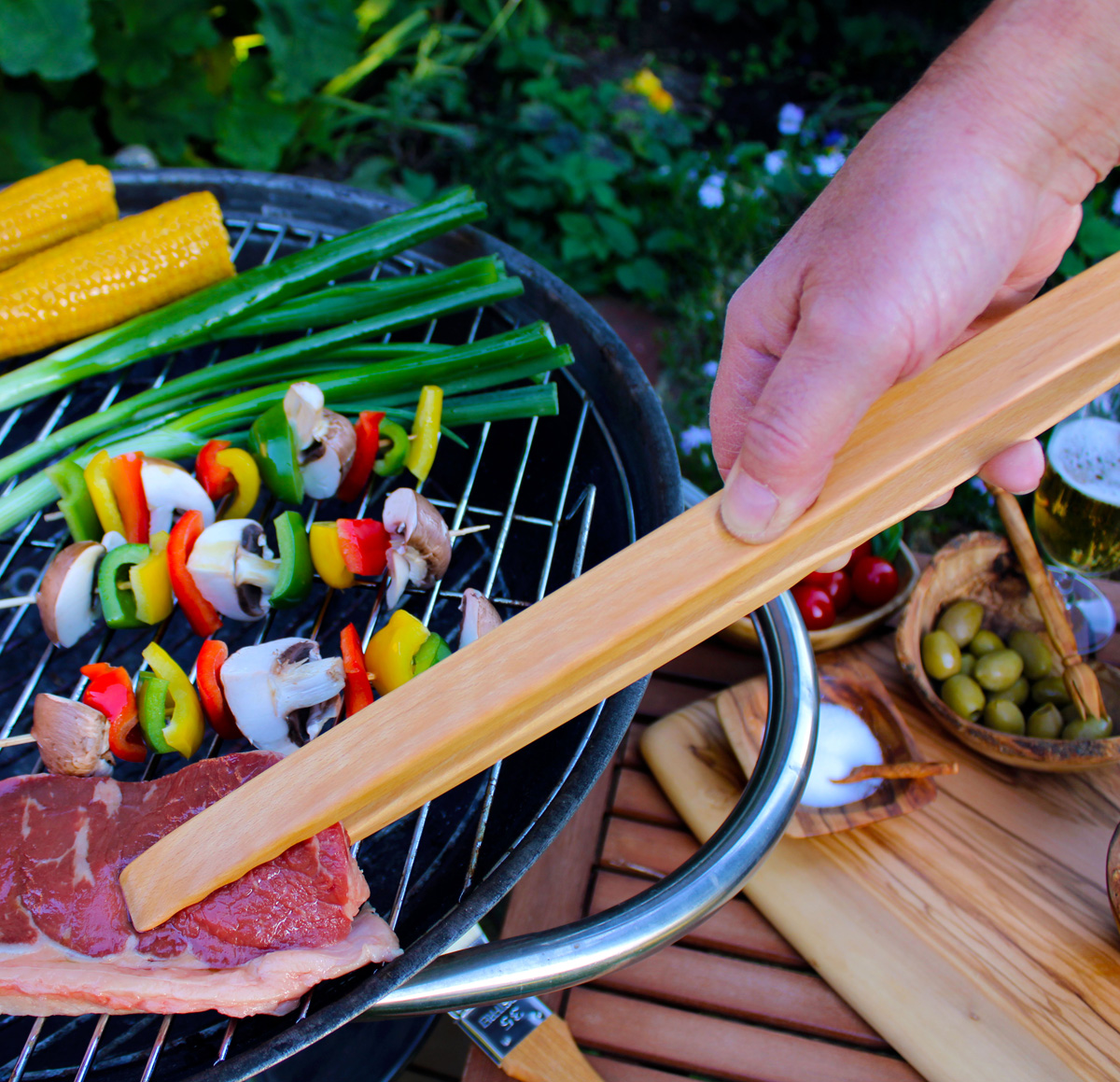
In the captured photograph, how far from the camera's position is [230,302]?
240 centimetres

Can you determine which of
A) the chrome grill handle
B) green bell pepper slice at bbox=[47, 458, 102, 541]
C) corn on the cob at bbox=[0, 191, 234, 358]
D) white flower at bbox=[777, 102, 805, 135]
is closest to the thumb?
the chrome grill handle

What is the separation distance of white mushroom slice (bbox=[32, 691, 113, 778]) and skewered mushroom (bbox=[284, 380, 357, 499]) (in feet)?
2.49

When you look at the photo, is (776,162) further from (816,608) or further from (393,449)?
(393,449)

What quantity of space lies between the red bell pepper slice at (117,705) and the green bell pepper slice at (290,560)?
36cm

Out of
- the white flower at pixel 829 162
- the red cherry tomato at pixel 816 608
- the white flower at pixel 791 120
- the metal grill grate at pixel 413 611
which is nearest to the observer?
the metal grill grate at pixel 413 611

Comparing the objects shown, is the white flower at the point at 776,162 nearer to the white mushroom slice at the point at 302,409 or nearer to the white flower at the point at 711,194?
the white flower at the point at 711,194

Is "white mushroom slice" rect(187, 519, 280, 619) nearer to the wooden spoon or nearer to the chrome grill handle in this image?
the wooden spoon

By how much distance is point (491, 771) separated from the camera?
6.23ft

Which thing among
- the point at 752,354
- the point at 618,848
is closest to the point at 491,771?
the point at 618,848

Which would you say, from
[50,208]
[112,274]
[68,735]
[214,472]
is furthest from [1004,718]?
[50,208]

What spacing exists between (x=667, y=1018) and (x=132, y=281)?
2.49 metres

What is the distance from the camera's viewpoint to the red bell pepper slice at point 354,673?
1840 mm

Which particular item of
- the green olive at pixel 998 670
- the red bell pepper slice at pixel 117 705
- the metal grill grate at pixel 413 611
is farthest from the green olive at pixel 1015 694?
the red bell pepper slice at pixel 117 705

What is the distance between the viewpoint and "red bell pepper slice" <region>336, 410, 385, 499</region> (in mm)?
2182
